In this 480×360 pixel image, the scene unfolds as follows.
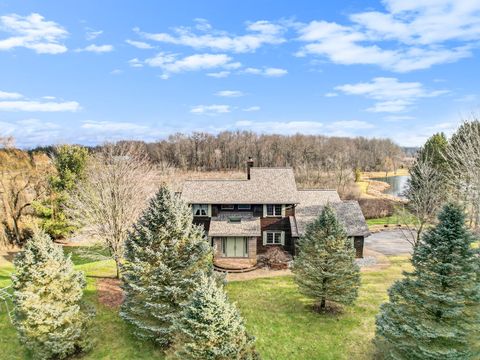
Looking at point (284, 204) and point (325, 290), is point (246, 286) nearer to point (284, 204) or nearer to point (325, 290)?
point (325, 290)

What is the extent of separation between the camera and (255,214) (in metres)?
32.2

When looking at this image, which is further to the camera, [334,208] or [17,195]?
[17,195]

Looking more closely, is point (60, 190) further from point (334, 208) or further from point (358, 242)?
point (358, 242)

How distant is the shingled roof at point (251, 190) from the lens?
3194cm

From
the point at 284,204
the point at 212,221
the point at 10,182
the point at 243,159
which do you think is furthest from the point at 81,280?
the point at 243,159

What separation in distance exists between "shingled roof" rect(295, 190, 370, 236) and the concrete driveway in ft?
17.4

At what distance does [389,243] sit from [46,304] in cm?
3399

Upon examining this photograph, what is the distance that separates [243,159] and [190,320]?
94.1 meters

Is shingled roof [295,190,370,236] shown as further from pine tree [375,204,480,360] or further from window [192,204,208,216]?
pine tree [375,204,480,360]

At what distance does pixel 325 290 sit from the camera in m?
21.2

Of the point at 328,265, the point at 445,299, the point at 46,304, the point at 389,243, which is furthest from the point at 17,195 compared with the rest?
the point at 389,243

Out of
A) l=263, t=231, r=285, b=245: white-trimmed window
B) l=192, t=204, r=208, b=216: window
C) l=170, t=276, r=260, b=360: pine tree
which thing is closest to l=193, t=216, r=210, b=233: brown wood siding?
l=192, t=204, r=208, b=216: window

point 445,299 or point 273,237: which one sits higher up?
point 445,299

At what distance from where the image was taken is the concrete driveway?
34625 millimetres
